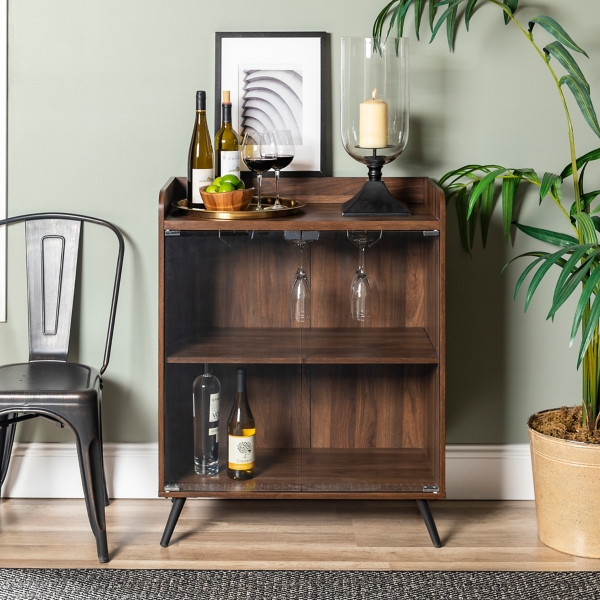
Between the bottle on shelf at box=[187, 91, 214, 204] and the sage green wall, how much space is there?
0.13m

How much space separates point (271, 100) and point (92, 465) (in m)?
1.24

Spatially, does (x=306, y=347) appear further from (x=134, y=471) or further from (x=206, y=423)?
(x=134, y=471)

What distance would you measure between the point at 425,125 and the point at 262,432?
1110 mm

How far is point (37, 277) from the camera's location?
8.25ft

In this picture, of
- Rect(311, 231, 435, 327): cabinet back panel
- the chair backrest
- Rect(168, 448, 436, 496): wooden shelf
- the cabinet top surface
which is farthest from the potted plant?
the chair backrest

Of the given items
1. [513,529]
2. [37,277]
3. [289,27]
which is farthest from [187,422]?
[289,27]

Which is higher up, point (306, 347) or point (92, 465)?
point (306, 347)

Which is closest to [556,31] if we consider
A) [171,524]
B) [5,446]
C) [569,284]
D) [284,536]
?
[569,284]

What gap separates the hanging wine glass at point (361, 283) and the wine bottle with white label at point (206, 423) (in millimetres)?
496

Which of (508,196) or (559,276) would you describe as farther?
(508,196)

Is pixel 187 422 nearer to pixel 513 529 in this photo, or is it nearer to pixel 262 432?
pixel 262 432

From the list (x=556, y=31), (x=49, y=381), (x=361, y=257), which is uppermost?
(x=556, y=31)

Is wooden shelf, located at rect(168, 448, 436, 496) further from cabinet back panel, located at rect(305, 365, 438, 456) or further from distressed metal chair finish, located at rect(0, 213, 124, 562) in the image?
distressed metal chair finish, located at rect(0, 213, 124, 562)

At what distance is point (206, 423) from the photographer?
7.53 ft
